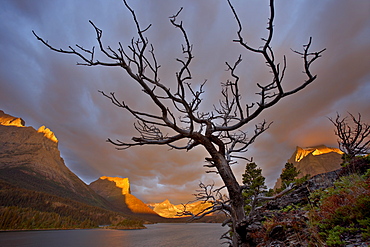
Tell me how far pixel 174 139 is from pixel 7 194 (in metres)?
197

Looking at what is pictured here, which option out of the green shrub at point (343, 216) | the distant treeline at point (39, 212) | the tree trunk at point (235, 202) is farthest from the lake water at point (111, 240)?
the green shrub at point (343, 216)

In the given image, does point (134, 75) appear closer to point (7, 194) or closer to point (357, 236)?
point (357, 236)

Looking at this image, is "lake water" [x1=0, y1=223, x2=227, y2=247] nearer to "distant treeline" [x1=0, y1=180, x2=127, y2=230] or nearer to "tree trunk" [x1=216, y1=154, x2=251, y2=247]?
"distant treeline" [x1=0, y1=180, x2=127, y2=230]

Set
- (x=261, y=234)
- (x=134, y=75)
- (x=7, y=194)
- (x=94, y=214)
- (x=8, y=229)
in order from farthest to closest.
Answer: (x=94, y=214), (x=7, y=194), (x=8, y=229), (x=261, y=234), (x=134, y=75)

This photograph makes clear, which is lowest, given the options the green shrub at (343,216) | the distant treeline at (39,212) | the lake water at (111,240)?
the lake water at (111,240)

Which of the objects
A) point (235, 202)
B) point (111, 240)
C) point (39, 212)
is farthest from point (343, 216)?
point (39, 212)

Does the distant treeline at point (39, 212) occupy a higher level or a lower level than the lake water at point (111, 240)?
higher

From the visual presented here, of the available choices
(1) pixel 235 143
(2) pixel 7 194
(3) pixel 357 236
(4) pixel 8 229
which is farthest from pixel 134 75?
(2) pixel 7 194

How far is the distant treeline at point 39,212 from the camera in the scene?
118375 millimetres

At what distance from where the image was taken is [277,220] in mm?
4684

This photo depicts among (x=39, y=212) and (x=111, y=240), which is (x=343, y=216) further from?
(x=39, y=212)

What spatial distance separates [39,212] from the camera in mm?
134750

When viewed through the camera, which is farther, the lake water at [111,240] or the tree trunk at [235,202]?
the lake water at [111,240]

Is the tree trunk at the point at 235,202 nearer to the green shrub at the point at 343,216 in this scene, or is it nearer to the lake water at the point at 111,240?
the green shrub at the point at 343,216
